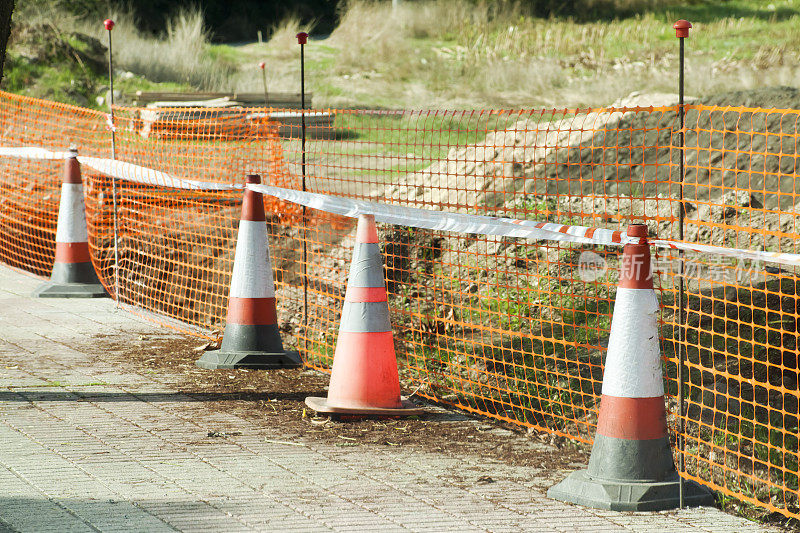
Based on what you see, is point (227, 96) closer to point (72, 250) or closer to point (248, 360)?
point (72, 250)

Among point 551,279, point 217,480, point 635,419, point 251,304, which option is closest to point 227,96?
point 551,279

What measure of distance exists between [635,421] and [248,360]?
3052 mm

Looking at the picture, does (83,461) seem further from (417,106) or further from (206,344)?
(417,106)

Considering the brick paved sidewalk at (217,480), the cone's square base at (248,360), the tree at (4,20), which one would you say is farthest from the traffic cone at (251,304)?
the tree at (4,20)

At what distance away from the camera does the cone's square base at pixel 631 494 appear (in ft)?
13.9

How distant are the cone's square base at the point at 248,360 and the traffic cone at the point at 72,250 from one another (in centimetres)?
271

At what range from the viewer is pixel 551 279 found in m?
8.28

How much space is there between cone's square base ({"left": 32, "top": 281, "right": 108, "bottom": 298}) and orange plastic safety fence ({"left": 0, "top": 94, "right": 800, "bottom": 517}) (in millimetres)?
277

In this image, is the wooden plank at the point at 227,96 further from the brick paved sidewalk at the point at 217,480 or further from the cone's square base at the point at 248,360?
the brick paved sidewalk at the point at 217,480

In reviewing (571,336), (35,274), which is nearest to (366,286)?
(571,336)

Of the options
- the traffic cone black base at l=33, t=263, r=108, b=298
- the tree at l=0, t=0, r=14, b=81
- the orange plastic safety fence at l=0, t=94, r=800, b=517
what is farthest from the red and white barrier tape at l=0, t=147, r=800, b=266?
the tree at l=0, t=0, r=14, b=81

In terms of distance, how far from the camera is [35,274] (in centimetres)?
1036

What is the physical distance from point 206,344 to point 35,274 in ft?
12.4

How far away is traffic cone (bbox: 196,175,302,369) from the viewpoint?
Result: 6.71 meters
